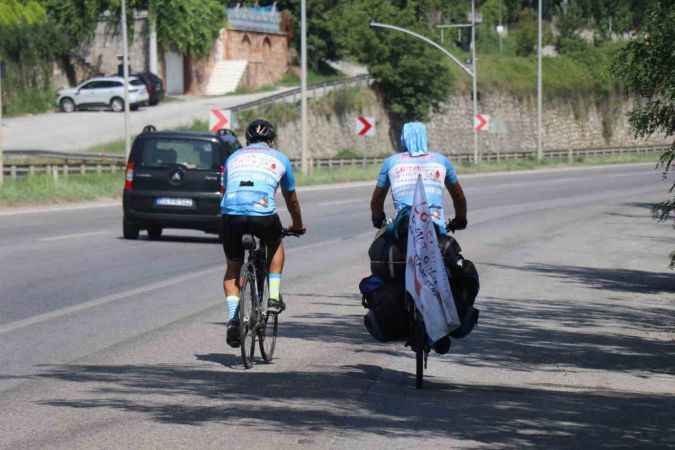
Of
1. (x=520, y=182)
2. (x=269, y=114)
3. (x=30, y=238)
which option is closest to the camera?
(x=30, y=238)

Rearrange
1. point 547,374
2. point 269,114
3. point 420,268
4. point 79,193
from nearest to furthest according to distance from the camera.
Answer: point 420,268, point 547,374, point 79,193, point 269,114

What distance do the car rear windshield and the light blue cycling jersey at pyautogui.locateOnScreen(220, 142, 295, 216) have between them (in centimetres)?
1349

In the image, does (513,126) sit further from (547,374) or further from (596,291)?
(547,374)

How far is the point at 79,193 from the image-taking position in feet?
128

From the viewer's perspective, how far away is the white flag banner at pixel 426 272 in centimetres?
977

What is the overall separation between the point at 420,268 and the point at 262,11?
88506mm

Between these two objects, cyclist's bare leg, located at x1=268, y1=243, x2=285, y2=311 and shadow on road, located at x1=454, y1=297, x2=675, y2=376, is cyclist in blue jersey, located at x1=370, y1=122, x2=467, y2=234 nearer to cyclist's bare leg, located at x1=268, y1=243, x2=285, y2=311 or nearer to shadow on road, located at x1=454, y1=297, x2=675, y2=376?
cyclist's bare leg, located at x1=268, y1=243, x2=285, y2=311

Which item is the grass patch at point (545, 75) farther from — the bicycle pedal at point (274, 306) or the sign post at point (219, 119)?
the bicycle pedal at point (274, 306)

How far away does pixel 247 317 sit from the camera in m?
10.4

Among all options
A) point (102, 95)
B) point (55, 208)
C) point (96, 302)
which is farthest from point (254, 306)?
point (102, 95)

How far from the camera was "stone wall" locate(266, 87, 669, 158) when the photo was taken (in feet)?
266

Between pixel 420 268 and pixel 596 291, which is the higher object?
pixel 420 268

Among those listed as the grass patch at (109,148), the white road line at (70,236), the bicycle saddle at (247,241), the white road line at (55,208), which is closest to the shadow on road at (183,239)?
the white road line at (70,236)

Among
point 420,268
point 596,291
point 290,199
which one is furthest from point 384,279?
point 596,291
